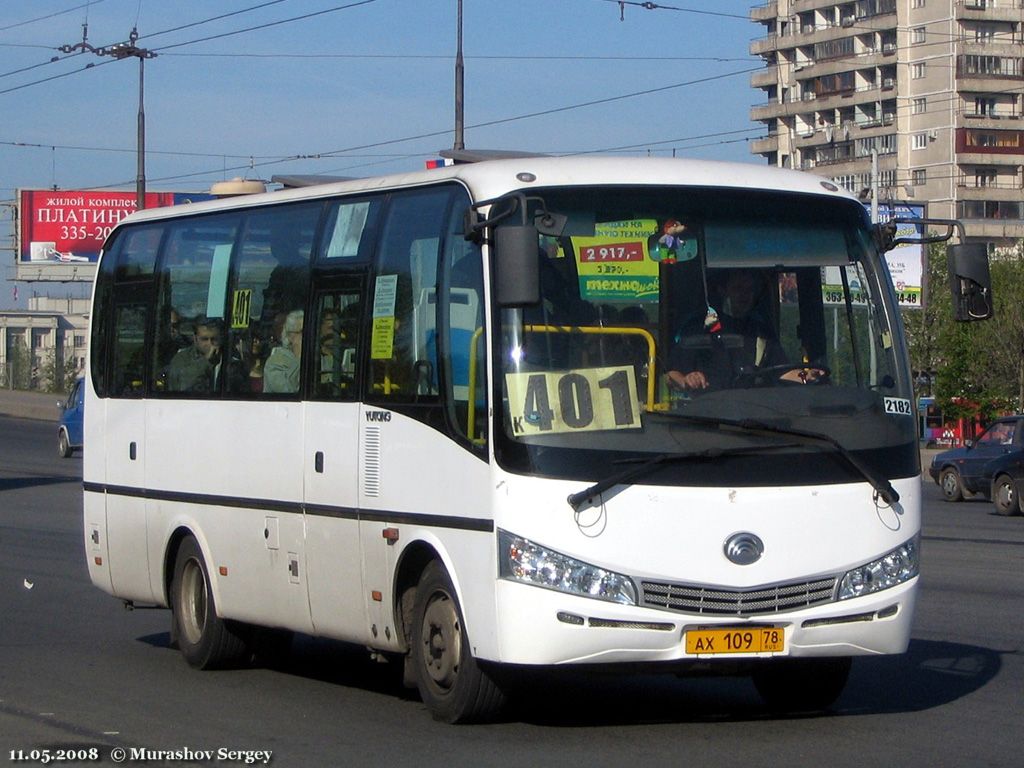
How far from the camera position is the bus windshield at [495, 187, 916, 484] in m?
8.06

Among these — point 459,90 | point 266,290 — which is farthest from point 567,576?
point 459,90

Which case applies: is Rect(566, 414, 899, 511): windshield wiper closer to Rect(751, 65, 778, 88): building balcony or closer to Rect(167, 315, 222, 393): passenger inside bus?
Rect(167, 315, 222, 393): passenger inside bus

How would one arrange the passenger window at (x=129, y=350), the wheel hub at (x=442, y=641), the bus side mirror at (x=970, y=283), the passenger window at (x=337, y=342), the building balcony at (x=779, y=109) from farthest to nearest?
the building balcony at (x=779, y=109) → the passenger window at (x=129, y=350) → the passenger window at (x=337, y=342) → the bus side mirror at (x=970, y=283) → the wheel hub at (x=442, y=641)

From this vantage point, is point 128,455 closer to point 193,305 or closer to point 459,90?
point 193,305

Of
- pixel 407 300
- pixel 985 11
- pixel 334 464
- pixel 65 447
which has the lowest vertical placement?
pixel 65 447

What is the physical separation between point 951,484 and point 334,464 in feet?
71.6

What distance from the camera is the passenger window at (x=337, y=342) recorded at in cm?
955

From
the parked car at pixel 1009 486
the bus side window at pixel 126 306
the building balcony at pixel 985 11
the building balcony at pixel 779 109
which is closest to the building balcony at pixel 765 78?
the building balcony at pixel 779 109

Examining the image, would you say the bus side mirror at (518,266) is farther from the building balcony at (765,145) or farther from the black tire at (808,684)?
the building balcony at (765,145)

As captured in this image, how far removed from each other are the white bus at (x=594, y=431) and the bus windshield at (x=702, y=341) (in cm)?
1

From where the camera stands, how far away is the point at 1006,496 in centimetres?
2669

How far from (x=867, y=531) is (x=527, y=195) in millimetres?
2217

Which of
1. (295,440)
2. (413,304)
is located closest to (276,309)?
(295,440)

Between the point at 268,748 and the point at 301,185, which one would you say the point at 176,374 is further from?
the point at 268,748
